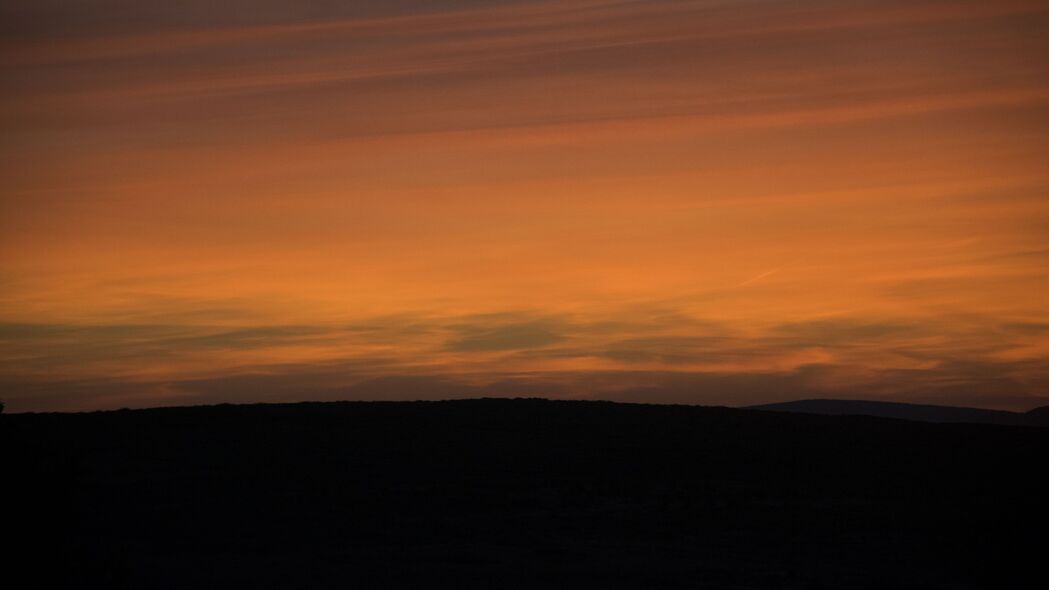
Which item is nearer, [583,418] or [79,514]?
[79,514]

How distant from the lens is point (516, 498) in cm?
2697

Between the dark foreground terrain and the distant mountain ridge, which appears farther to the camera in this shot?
the distant mountain ridge

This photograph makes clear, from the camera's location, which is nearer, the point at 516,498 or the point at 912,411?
the point at 516,498

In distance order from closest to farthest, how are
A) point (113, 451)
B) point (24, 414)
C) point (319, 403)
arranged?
1. point (113, 451)
2. point (24, 414)
3. point (319, 403)

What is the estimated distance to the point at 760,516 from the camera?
25.1 meters

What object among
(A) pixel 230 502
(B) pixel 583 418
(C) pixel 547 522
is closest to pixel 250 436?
(A) pixel 230 502

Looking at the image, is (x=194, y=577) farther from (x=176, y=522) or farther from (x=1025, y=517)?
(x=1025, y=517)

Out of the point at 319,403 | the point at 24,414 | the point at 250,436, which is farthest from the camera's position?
the point at 319,403

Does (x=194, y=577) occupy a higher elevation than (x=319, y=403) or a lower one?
lower

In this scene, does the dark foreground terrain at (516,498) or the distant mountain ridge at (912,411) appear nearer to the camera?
the dark foreground terrain at (516,498)

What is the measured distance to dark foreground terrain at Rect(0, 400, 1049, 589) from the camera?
19.6m

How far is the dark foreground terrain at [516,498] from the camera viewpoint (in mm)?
19625

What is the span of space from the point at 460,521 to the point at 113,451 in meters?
12.6

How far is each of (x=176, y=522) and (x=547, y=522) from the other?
25.2 ft
